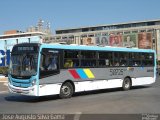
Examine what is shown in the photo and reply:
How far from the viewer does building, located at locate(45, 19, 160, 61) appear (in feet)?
332

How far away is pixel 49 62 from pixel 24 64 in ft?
3.90

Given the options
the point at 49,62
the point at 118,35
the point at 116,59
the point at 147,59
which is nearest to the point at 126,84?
the point at 116,59

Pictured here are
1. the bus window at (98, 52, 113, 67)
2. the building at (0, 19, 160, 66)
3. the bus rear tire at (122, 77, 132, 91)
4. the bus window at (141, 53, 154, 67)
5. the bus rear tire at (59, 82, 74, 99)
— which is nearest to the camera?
the bus rear tire at (59, 82, 74, 99)

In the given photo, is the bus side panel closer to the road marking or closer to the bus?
the bus

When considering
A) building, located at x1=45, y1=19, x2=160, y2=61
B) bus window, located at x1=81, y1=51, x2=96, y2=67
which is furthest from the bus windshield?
building, located at x1=45, y1=19, x2=160, y2=61

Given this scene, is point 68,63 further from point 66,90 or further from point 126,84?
point 126,84

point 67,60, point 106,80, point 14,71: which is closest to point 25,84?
point 14,71

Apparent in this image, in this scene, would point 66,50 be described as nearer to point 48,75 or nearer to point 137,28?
point 48,75

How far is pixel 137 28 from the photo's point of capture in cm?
13775

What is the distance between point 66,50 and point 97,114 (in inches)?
260

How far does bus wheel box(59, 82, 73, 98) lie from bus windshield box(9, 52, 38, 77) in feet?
6.93

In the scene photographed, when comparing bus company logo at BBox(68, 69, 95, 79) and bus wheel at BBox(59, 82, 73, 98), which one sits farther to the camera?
bus company logo at BBox(68, 69, 95, 79)

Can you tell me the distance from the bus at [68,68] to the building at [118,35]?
75.4 metres

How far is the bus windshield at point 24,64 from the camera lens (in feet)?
53.6
